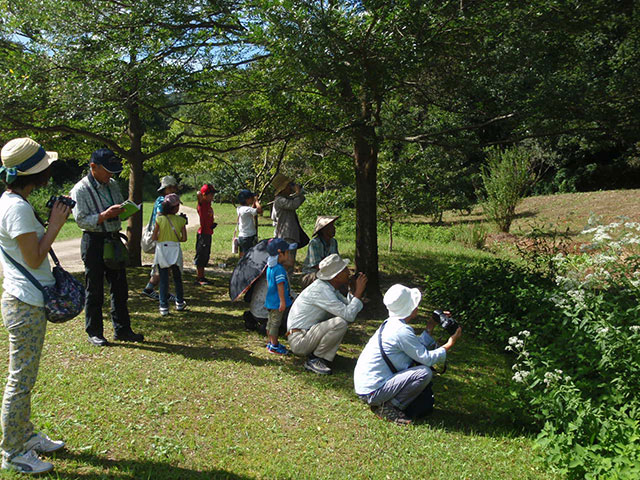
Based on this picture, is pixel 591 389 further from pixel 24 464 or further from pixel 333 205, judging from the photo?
pixel 333 205

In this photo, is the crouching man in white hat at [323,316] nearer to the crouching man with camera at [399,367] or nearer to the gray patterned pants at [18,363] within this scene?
the crouching man with camera at [399,367]

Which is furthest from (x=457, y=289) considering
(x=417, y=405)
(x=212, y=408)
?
(x=212, y=408)

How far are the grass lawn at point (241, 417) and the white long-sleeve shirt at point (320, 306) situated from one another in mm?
499

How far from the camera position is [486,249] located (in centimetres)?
1523

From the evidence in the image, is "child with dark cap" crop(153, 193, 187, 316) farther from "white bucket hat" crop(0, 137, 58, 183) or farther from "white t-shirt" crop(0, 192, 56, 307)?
"white t-shirt" crop(0, 192, 56, 307)

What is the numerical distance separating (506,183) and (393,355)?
13642 millimetres

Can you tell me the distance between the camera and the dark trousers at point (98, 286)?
205 inches

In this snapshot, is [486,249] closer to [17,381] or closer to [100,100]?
[100,100]

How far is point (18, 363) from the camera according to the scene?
9.82ft

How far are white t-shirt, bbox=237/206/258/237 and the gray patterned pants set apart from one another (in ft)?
18.5

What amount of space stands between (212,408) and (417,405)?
68.5 inches

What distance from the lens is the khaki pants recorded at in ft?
16.9

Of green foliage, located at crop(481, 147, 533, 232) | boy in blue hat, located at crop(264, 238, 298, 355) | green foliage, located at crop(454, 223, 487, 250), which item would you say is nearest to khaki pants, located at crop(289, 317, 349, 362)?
boy in blue hat, located at crop(264, 238, 298, 355)

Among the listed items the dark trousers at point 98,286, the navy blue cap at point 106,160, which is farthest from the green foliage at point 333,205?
the navy blue cap at point 106,160
